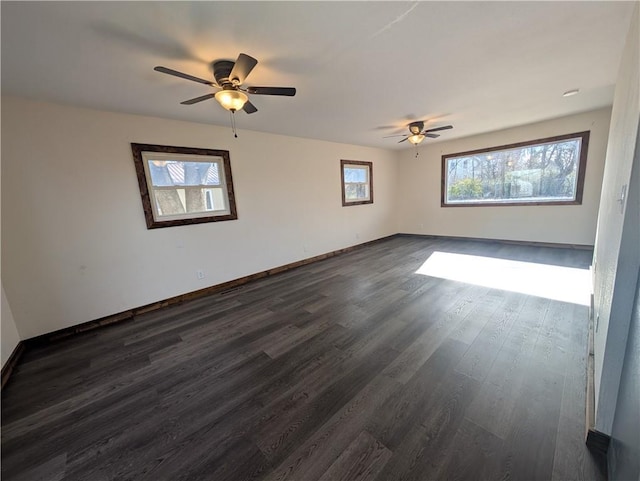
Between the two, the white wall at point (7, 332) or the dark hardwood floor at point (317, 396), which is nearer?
the dark hardwood floor at point (317, 396)

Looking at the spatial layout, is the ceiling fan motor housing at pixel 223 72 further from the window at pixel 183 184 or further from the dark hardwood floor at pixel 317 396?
the dark hardwood floor at pixel 317 396

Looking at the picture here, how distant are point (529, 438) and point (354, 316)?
5.30 feet

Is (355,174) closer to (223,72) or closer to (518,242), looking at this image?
(518,242)

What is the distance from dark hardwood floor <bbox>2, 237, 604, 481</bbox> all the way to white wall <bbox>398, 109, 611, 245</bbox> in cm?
296

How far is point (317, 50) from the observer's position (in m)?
1.93

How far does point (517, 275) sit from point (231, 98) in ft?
14.3

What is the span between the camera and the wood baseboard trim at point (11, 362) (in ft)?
6.79

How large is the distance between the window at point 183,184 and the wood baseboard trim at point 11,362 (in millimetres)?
1668

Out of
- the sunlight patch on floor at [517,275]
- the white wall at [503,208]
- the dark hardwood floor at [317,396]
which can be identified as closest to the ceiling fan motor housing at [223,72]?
the dark hardwood floor at [317,396]

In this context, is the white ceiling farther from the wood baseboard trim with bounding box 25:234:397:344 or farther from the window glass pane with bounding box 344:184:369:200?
the window glass pane with bounding box 344:184:369:200

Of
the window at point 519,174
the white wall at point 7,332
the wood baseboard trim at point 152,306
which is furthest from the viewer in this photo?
the window at point 519,174

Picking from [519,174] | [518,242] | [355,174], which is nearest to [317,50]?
[355,174]

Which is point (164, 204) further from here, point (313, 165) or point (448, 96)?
point (448, 96)

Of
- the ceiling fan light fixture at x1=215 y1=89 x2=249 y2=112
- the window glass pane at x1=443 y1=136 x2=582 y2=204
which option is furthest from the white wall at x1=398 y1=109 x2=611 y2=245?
the ceiling fan light fixture at x1=215 y1=89 x2=249 y2=112
